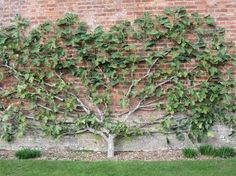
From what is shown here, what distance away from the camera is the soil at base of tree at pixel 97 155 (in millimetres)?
6777

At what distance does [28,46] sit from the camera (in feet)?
23.7

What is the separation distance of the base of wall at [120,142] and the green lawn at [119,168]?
0.65 m

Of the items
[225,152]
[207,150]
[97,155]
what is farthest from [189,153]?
[97,155]

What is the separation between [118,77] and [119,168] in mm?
1589

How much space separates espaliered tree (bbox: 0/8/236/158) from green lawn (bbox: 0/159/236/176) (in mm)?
763

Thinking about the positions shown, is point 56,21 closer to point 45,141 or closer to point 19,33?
point 19,33

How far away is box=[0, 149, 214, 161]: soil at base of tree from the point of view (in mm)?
6777

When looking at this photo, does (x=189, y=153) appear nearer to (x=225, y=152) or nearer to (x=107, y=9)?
(x=225, y=152)

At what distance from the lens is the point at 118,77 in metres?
7.03

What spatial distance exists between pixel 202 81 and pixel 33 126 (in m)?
2.83

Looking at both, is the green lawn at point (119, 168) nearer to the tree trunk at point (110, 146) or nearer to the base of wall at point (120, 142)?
the tree trunk at point (110, 146)

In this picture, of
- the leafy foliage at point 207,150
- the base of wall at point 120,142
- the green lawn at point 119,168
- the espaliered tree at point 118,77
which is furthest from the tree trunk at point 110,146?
the leafy foliage at point 207,150

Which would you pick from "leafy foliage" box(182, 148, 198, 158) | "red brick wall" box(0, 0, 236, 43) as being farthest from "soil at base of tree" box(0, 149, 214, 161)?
"red brick wall" box(0, 0, 236, 43)

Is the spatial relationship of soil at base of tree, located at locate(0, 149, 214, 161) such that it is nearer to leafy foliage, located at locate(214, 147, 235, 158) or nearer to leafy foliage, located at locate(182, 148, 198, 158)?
leafy foliage, located at locate(182, 148, 198, 158)
